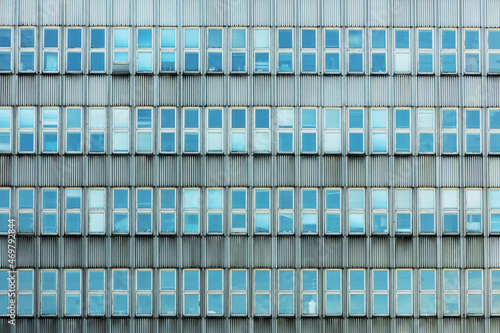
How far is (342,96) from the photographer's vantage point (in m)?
23.5

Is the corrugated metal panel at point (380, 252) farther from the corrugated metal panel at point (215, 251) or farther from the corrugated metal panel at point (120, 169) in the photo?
the corrugated metal panel at point (120, 169)

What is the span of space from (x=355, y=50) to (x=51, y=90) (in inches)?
610

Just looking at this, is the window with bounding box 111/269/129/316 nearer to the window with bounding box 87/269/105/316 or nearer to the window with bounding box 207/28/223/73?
the window with bounding box 87/269/105/316

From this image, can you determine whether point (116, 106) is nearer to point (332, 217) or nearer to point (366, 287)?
point (332, 217)

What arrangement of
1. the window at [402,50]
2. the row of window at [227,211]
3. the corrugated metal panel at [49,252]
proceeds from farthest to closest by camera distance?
1. the window at [402,50]
2. the row of window at [227,211]
3. the corrugated metal panel at [49,252]

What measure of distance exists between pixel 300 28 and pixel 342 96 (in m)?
4.06

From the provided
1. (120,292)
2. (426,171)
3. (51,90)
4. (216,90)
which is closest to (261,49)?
(216,90)

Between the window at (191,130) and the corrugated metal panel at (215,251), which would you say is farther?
the window at (191,130)

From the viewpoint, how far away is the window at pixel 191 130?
23328mm

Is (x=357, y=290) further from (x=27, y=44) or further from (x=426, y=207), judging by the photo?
(x=27, y=44)

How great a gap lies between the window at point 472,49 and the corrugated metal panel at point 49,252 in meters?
22.6

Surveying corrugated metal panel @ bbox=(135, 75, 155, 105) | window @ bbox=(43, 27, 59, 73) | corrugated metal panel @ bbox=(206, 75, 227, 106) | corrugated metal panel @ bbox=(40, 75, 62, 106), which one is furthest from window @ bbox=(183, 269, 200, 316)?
A: window @ bbox=(43, 27, 59, 73)

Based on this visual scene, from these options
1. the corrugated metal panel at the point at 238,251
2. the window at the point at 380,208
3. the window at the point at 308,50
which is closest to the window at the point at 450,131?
the window at the point at 380,208

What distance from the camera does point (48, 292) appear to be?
910 inches
